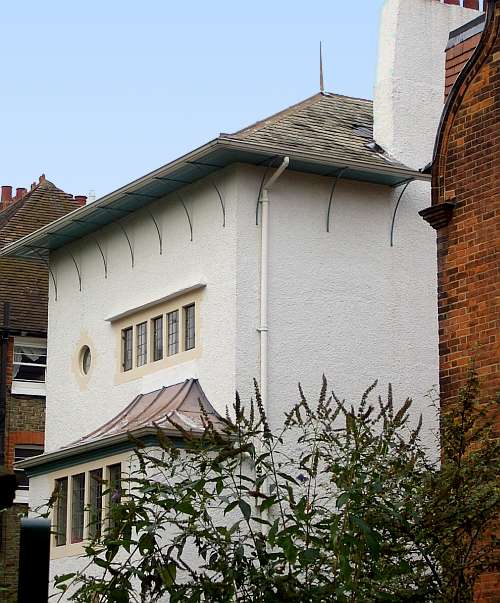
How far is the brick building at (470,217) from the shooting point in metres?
15.8

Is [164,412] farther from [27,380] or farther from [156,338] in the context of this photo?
[27,380]

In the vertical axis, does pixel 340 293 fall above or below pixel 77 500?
above

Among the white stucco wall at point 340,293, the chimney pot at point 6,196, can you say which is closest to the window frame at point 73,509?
the white stucco wall at point 340,293

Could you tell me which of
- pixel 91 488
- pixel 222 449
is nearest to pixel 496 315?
pixel 222 449

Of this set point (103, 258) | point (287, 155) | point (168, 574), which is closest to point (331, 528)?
point (168, 574)

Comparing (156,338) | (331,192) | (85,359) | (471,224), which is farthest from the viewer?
(85,359)

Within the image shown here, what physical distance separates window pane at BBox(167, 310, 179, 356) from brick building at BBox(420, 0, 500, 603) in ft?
26.9

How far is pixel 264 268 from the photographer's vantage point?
22547 mm

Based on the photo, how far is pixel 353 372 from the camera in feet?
75.4

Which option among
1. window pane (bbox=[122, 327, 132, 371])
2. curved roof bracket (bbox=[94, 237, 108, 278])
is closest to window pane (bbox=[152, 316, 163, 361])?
window pane (bbox=[122, 327, 132, 371])

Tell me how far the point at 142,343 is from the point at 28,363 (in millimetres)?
10584

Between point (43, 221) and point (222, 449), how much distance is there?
90.1 feet

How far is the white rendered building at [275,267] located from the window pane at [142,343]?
0.12 feet

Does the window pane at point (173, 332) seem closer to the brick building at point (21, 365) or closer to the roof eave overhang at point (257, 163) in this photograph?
the roof eave overhang at point (257, 163)
